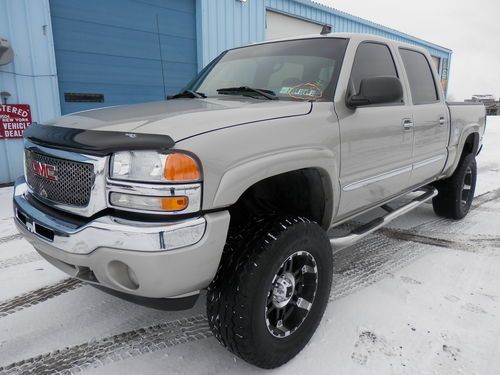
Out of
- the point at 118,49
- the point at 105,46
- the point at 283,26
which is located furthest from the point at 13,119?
the point at 283,26

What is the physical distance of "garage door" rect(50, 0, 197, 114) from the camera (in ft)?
20.9

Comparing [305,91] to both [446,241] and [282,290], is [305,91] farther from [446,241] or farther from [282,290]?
[446,241]

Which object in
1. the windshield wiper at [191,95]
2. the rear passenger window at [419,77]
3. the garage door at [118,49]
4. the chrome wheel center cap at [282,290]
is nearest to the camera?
the chrome wheel center cap at [282,290]

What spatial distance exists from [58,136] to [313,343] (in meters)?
1.72

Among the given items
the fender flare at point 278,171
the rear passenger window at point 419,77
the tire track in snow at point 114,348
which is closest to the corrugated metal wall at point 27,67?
the tire track in snow at point 114,348

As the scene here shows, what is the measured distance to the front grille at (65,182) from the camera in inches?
64.7

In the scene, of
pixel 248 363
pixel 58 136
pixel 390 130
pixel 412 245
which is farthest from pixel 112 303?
pixel 412 245

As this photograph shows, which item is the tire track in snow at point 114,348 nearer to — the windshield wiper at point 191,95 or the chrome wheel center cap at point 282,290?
the chrome wheel center cap at point 282,290

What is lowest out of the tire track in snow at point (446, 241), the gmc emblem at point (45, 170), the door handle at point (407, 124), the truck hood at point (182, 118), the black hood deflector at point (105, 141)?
the tire track in snow at point (446, 241)

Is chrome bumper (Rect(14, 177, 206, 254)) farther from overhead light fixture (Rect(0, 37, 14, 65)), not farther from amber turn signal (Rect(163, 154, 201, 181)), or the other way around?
overhead light fixture (Rect(0, 37, 14, 65))

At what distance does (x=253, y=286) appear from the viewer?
1.74 meters

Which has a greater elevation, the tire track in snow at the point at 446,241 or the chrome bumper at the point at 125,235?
the chrome bumper at the point at 125,235

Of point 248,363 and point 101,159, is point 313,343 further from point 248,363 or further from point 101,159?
point 101,159

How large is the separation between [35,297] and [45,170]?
1272 mm
